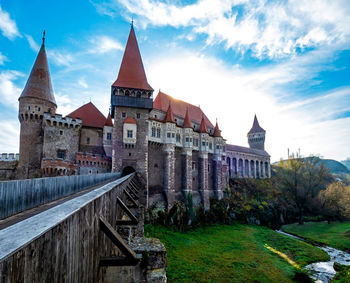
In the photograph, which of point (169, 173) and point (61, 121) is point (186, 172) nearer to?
point (169, 173)

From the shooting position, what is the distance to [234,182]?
143 ft

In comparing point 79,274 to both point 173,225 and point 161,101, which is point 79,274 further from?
point 161,101

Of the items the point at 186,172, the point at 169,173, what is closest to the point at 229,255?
the point at 169,173

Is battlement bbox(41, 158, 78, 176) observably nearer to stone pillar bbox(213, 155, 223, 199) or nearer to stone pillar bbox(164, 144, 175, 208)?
stone pillar bbox(164, 144, 175, 208)

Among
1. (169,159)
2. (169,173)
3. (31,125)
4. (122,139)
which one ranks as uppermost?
(31,125)

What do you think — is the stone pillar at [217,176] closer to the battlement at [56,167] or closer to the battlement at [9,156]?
the battlement at [56,167]

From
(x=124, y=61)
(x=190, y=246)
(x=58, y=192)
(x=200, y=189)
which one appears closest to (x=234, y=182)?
(x=200, y=189)

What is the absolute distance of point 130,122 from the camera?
25.1 m

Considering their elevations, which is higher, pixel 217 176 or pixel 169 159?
pixel 169 159

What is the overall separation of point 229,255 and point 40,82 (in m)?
27.6

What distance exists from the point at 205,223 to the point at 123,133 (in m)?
16.6

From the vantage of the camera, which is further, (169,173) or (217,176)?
(217,176)

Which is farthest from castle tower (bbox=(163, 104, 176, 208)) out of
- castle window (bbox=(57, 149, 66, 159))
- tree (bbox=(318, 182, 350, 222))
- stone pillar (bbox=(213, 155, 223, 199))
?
tree (bbox=(318, 182, 350, 222))

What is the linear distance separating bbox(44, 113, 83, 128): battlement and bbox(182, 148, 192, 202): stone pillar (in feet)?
47.5
